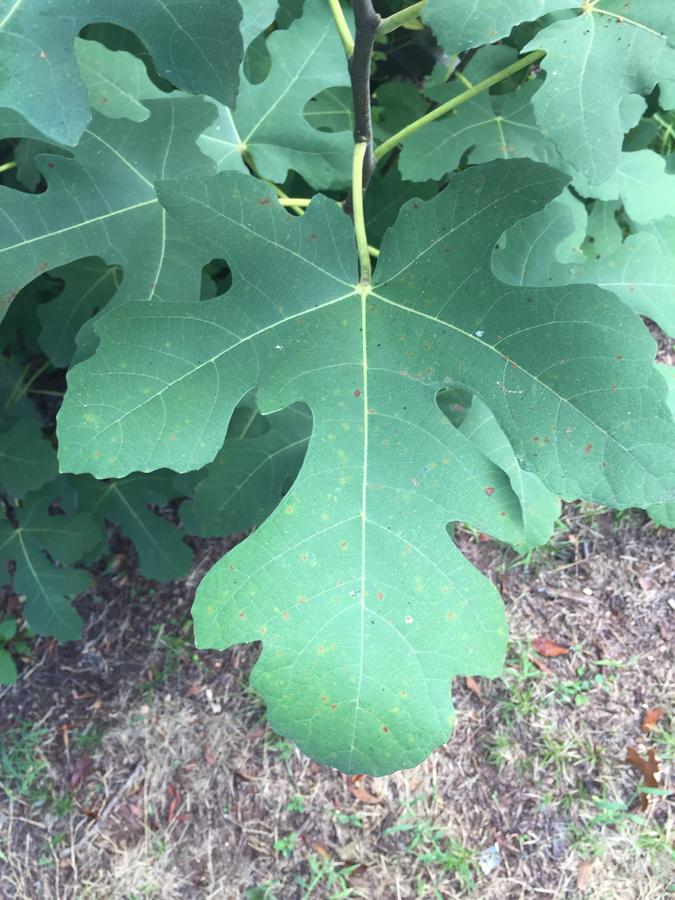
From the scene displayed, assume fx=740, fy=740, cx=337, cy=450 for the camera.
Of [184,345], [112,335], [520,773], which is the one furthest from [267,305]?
[520,773]

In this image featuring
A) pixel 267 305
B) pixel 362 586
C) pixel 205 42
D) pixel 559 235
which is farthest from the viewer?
pixel 559 235

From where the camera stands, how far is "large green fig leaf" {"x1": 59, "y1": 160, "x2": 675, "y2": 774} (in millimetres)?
1210

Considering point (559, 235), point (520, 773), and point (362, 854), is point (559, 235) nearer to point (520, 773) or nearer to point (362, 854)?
point (520, 773)

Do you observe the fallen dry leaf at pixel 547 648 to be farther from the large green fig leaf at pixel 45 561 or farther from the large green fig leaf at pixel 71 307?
the large green fig leaf at pixel 71 307

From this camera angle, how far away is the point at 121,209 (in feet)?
5.00

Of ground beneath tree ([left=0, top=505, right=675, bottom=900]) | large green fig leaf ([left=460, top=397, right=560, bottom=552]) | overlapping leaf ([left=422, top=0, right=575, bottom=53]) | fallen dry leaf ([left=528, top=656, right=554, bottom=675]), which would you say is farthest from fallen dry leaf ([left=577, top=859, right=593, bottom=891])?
overlapping leaf ([left=422, top=0, right=575, bottom=53])

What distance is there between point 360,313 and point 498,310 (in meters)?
0.26

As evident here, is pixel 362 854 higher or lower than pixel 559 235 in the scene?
lower

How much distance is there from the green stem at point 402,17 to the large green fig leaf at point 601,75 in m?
0.20

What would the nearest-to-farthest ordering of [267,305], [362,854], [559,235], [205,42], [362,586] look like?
[205,42]
[362,586]
[267,305]
[559,235]
[362,854]

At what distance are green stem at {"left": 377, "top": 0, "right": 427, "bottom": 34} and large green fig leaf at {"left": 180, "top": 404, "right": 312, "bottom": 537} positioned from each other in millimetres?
872

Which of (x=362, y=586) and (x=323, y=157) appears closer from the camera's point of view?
(x=362, y=586)

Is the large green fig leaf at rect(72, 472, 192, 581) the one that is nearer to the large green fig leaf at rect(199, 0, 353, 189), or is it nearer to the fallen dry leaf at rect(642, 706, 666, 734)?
the large green fig leaf at rect(199, 0, 353, 189)

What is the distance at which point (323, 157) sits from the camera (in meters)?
1.78
